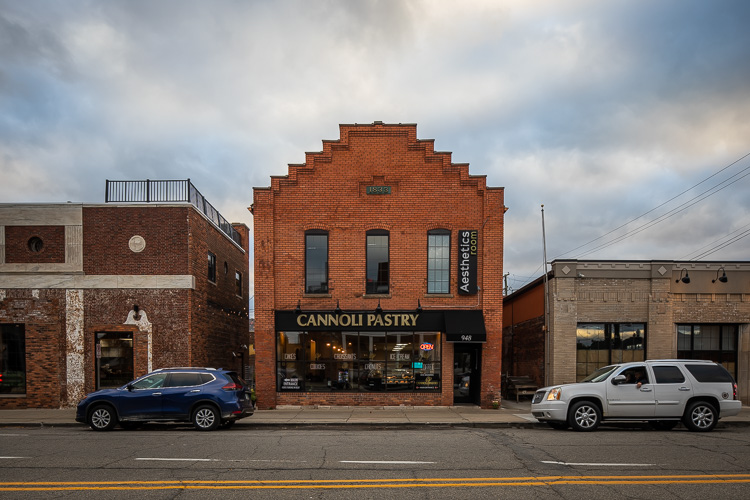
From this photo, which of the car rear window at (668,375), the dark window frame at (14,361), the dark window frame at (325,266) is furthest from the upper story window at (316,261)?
the car rear window at (668,375)

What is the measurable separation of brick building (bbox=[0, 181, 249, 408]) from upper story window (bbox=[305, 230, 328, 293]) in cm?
416

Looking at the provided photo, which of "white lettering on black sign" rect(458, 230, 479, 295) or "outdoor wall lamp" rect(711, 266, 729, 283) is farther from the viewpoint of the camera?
"outdoor wall lamp" rect(711, 266, 729, 283)

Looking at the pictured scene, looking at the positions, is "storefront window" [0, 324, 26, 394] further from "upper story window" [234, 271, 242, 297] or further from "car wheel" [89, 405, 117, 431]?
"upper story window" [234, 271, 242, 297]

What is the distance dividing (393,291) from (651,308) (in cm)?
919

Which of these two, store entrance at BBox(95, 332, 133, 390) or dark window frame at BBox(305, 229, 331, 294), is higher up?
dark window frame at BBox(305, 229, 331, 294)

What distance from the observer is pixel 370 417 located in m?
15.5

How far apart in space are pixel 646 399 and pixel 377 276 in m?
8.96

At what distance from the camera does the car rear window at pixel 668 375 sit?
13.2m

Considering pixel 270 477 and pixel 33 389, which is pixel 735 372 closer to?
pixel 270 477

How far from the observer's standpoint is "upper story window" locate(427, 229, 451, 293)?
59.9 ft

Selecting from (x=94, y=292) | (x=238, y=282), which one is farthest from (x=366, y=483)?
(x=238, y=282)

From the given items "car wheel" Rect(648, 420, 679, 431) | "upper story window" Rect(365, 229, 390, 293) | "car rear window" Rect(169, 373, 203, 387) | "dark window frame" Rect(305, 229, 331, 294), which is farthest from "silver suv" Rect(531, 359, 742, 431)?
"car rear window" Rect(169, 373, 203, 387)

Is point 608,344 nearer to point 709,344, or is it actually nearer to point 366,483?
point 709,344

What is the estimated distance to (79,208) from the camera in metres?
18.3
